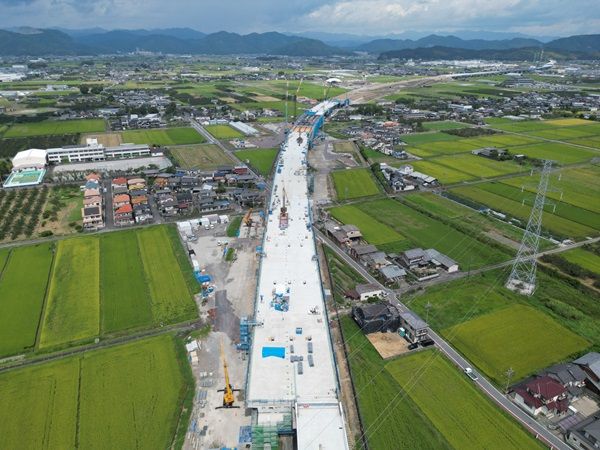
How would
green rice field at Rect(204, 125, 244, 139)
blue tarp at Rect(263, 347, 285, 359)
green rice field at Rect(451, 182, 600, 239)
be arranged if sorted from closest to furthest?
blue tarp at Rect(263, 347, 285, 359)
green rice field at Rect(451, 182, 600, 239)
green rice field at Rect(204, 125, 244, 139)

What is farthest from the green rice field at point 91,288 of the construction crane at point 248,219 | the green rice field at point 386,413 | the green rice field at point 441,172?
the green rice field at point 441,172

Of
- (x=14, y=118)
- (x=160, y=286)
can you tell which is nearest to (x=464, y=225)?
(x=160, y=286)

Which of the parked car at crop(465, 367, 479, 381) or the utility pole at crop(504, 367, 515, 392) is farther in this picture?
the parked car at crop(465, 367, 479, 381)

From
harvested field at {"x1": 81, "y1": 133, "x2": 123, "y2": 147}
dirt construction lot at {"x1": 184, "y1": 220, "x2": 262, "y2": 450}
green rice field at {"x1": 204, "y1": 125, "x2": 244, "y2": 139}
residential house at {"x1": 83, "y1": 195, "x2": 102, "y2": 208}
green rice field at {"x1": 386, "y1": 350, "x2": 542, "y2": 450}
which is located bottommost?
harvested field at {"x1": 81, "y1": 133, "x2": 123, "y2": 147}

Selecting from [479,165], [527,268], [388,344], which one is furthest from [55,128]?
[527,268]

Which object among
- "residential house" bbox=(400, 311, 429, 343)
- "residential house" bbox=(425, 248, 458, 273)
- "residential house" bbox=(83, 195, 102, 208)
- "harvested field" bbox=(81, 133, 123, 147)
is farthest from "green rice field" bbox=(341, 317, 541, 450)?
"harvested field" bbox=(81, 133, 123, 147)

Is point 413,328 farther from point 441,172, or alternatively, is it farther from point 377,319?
point 441,172

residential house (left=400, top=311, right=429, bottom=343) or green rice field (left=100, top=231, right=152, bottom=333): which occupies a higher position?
residential house (left=400, top=311, right=429, bottom=343)

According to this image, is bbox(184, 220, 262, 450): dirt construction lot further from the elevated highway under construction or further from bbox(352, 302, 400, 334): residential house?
bbox(352, 302, 400, 334): residential house
